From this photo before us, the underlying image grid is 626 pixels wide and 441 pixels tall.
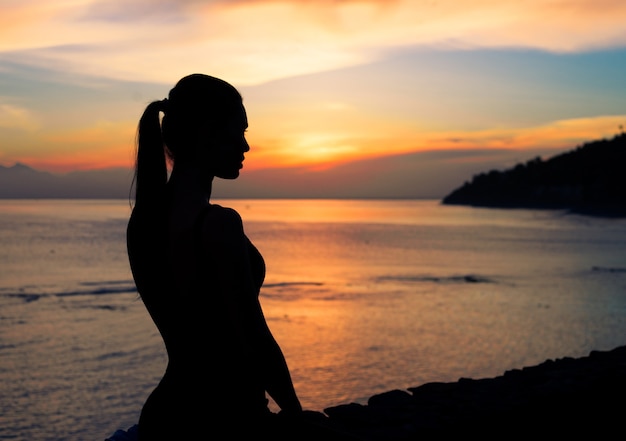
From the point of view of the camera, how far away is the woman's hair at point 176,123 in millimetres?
1822

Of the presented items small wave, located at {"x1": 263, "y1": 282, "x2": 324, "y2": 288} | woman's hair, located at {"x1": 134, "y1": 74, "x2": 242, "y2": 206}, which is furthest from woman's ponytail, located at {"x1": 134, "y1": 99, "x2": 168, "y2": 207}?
small wave, located at {"x1": 263, "y1": 282, "x2": 324, "y2": 288}

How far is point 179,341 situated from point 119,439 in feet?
3.78

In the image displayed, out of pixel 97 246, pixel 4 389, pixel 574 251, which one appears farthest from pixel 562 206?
pixel 4 389

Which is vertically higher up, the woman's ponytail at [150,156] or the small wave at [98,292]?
the woman's ponytail at [150,156]

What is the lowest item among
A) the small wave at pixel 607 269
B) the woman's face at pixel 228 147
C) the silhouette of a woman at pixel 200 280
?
the small wave at pixel 607 269

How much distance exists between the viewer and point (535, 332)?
20.9 metres

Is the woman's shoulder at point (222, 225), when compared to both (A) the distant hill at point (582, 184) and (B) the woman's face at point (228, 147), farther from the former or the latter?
(A) the distant hill at point (582, 184)

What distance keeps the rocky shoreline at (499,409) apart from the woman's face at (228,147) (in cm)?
351

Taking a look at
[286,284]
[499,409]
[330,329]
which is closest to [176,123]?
[499,409]

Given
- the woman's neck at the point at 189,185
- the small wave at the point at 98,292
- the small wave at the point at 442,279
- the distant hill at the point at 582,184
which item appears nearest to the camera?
the woman's neck at the point at 189,185

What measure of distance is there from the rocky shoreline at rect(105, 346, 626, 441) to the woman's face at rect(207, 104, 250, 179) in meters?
3.51

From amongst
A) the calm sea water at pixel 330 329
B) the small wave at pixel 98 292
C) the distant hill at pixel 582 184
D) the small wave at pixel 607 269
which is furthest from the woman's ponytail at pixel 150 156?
the distant hill at pixel 582 184

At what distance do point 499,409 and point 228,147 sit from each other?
4.44 m

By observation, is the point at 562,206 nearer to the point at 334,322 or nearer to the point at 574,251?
the point at 574,251
